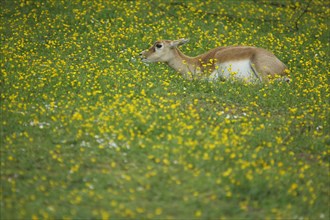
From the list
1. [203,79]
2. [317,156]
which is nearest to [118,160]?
[317,156]

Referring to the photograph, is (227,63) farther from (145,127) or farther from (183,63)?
(145,127)

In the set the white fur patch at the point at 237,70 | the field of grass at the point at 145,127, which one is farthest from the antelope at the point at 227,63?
the field of grass at the point at 145,127

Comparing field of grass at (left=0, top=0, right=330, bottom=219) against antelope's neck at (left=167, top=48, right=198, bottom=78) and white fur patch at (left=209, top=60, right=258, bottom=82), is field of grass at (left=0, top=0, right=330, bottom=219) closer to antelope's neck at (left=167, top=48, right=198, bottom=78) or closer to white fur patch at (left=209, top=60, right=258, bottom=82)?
antelope's neck at (left=167, top=48, right=198, bottom=78)

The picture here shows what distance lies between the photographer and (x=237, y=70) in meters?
12.5

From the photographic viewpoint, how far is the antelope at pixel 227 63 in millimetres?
12453

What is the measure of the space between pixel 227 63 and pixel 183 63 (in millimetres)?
1092

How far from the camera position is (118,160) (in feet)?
27.3

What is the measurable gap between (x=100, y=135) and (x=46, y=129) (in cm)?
93

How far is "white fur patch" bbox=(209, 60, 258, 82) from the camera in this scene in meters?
12.5

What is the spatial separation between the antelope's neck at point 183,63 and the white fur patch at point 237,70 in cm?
61

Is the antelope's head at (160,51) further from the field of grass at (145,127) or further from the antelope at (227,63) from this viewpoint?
the field of grass at (145,127)


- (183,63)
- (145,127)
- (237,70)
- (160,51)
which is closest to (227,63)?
(237,70)

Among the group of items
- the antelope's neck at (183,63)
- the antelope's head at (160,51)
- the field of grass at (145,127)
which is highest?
the antelope's head at (160,51)

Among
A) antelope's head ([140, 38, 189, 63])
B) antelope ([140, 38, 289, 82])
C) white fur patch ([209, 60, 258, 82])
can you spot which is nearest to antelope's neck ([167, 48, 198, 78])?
antelope ([140, 38, 289, 82])
